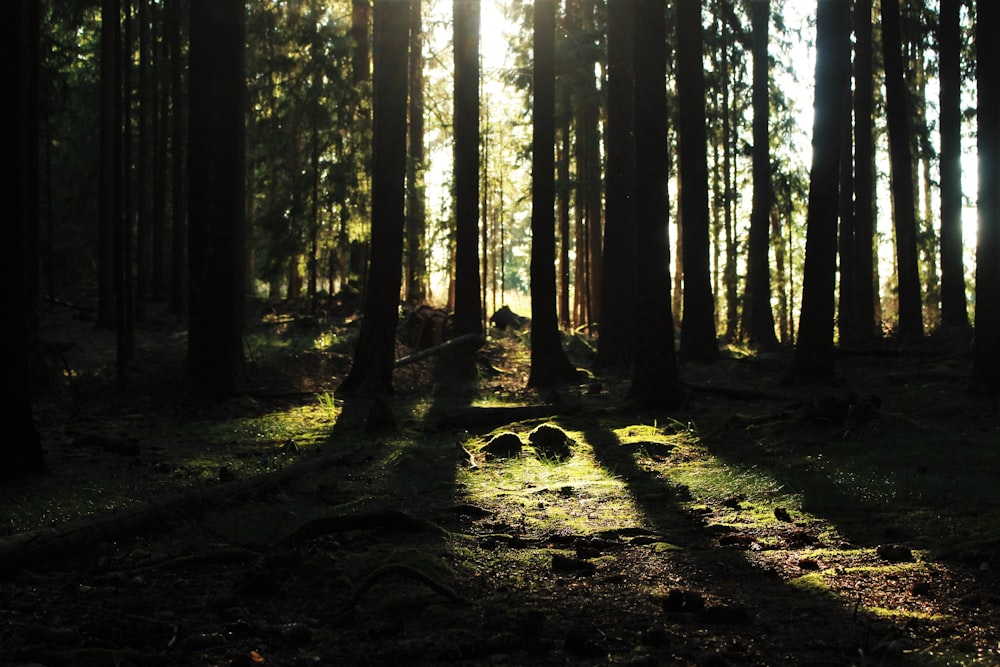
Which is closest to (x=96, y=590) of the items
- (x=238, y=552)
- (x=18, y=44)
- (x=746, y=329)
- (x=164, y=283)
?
(x=238, y=552)

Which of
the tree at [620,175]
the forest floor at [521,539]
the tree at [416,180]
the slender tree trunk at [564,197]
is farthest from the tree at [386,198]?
the slender tree trunk at [564,197]

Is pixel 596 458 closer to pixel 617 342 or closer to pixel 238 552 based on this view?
pixel 238 552

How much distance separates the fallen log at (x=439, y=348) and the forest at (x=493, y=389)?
16 centimetres

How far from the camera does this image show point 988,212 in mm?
10766

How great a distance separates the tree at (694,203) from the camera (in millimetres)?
17859

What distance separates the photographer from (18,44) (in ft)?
24.3

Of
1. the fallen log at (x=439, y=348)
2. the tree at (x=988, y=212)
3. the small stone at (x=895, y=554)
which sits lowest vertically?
the small stone at (x=895, y=554)

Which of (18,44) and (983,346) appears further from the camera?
(983,346)

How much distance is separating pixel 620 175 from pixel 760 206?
7.13 m

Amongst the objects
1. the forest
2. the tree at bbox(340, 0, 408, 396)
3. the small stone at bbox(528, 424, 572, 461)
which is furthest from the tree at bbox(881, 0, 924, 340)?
the small stone at bbox(528, 424, 572, 461)

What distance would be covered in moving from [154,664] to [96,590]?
51.9 inches

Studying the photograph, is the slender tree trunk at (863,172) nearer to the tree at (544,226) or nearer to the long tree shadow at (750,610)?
the tree at (544,226)

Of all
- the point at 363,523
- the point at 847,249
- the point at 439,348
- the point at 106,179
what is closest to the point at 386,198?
the point at 439,348

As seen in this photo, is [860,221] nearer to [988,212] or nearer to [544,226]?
[544,226]
